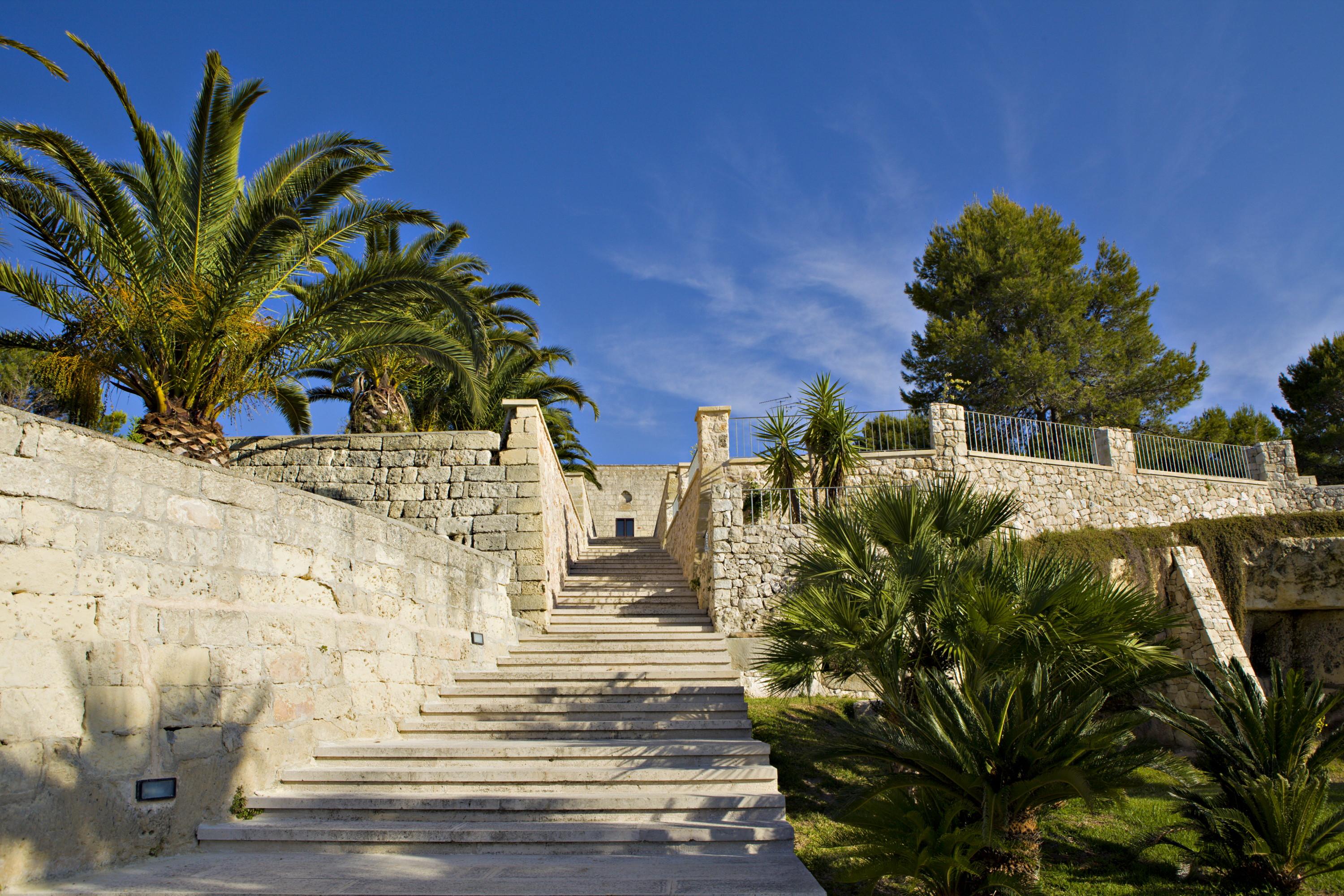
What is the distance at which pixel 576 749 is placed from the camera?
6453 mm

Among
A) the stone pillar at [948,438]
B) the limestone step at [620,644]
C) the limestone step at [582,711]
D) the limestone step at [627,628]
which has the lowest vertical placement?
the limestone step at [582,711]

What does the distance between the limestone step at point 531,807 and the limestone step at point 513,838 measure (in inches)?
7.9

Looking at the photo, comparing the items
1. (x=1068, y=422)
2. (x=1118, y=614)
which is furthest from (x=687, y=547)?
(x=1068, y=422)

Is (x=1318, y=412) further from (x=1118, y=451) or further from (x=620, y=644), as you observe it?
(x=620, y=644)

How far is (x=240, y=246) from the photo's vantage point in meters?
7.26

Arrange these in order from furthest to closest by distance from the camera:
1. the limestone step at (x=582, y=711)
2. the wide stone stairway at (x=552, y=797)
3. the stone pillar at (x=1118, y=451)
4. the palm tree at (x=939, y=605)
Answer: the stone pillar at (x=1118, y=451) < the limestone step at (x=582, y=711) < the palm tree at (x=939, y=605) < the wide stone stairway at (x=552, y=797)

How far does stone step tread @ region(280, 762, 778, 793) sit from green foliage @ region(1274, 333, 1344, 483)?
22939 mm

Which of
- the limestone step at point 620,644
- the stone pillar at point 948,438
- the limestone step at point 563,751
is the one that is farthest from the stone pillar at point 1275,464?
the limestone step at point 563,751

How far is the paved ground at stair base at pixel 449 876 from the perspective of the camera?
13.1 feet

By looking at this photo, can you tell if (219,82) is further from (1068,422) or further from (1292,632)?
(1068,422)

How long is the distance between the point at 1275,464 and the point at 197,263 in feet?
67.3

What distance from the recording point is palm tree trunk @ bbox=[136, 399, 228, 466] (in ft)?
24.7

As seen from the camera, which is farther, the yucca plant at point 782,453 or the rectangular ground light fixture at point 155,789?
the yucca plant at point 782,453

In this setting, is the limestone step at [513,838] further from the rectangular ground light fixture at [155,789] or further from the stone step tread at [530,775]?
the stone step tread at [530,775]
